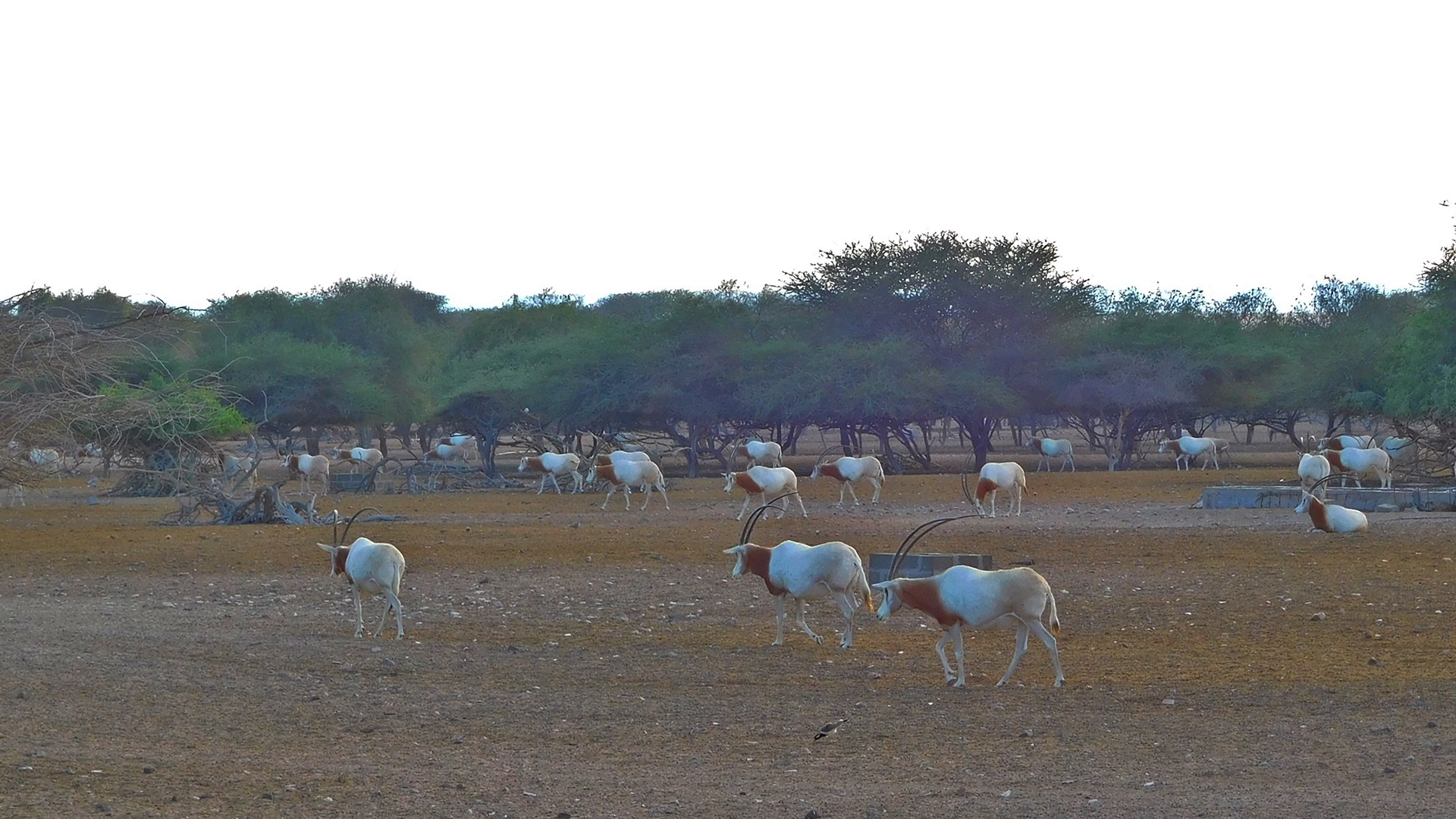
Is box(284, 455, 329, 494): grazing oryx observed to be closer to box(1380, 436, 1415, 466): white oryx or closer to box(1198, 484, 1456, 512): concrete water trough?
box(1198, 484, 1456, 512): concrete water trough

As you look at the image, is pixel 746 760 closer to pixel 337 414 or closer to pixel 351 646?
pixel 351 646

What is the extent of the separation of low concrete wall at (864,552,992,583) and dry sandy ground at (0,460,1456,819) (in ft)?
2.76

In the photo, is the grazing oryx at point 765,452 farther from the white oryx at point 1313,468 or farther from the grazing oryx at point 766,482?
the white oryx at point 1313,468

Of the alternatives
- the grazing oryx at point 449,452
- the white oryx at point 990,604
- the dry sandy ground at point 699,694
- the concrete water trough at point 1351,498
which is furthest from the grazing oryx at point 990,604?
the grazing oryx at point 449,452

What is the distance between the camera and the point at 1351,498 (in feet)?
82.8

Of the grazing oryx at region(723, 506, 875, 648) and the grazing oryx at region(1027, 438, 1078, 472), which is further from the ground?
the grazing oryx at region(1027, 438, 1078, 472)

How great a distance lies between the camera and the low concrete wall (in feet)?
50.4

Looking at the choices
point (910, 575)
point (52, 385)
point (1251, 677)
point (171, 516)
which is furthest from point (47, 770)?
point (171, 516)

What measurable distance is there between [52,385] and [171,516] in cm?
1638

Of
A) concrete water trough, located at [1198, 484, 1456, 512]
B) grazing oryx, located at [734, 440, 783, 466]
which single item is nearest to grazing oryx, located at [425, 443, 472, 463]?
grazing oryx, located at [734, 440, 783, 466]

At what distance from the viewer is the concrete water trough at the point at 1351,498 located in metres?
24.1

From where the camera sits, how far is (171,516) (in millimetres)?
26984

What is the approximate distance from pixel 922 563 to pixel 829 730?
261 inches

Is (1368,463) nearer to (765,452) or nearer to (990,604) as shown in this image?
(765,452)
